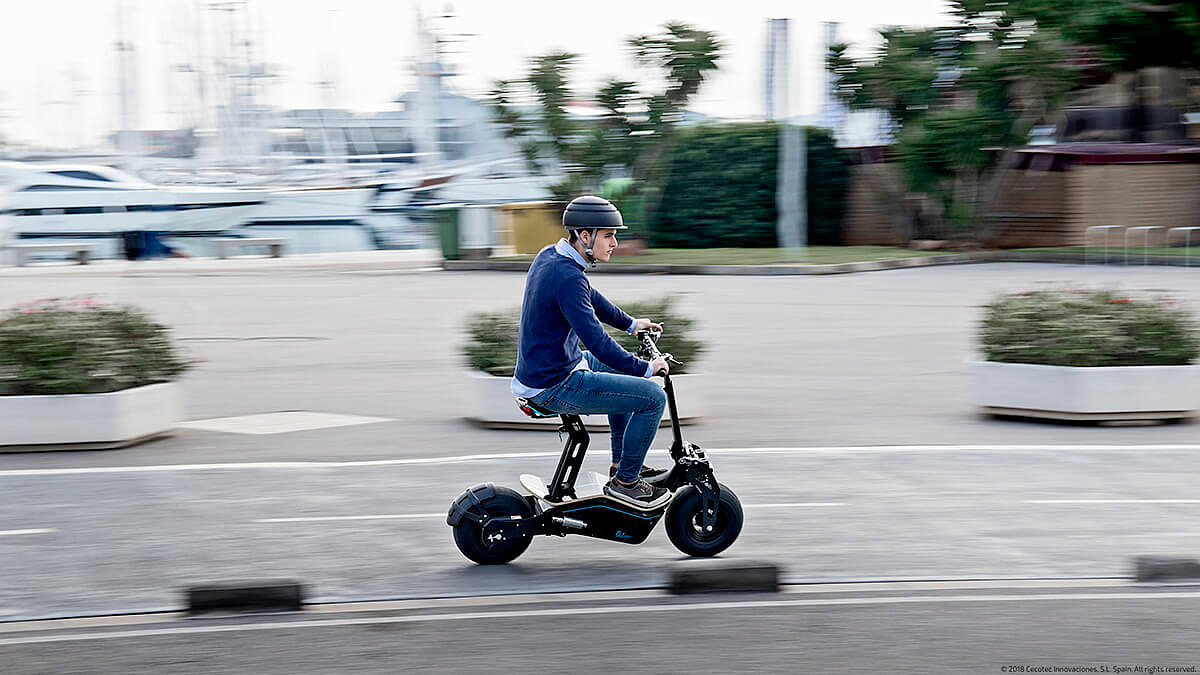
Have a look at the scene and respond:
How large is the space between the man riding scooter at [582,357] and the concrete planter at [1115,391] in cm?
553

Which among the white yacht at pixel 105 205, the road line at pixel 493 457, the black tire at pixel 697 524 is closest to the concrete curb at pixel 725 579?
the black tire at pixel 697 524

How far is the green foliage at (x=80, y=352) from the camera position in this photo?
36.5 ft

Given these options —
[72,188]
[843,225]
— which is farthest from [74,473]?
[72,188]

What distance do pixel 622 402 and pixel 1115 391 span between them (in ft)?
19.6

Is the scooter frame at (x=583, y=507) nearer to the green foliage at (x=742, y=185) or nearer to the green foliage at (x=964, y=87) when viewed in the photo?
the green foliage at (x=964, y=87)

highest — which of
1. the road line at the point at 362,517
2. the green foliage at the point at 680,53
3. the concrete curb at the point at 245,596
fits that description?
the green foliage at the point at 680,53

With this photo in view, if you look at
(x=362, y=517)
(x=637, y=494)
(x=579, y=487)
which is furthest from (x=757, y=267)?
(x=637, y=494)

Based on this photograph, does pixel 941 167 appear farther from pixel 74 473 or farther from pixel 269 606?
pixel 269 606

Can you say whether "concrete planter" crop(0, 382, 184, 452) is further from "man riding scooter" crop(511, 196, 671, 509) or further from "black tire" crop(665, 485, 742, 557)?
"black tire" crop(665, 485, 742, 557)

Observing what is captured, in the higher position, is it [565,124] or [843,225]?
[565,124]

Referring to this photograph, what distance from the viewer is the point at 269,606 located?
6.38 m

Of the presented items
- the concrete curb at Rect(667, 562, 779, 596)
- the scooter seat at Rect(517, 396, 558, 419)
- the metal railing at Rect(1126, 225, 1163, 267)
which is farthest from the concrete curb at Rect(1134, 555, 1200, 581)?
the metal railing at Rect(1126, 225, 1163, 267)

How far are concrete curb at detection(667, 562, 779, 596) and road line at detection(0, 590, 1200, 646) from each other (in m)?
0.19

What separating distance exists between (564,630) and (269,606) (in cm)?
139
